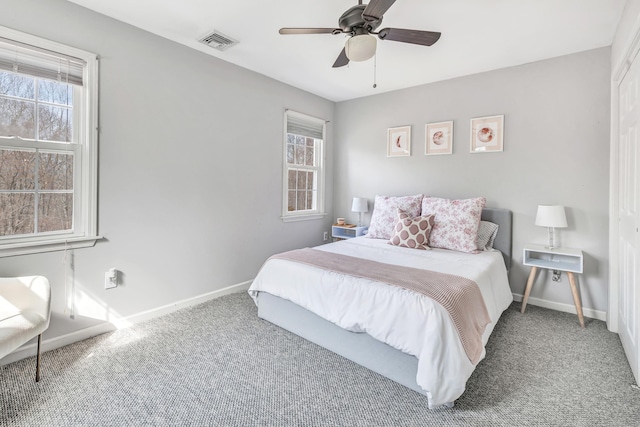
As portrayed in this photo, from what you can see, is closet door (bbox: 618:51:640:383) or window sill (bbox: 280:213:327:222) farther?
window sill (bbox: 280:213:327:222)

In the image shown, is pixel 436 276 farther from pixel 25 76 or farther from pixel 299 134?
pixel 25 76

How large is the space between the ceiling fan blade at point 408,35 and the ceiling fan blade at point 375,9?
0.61 ft

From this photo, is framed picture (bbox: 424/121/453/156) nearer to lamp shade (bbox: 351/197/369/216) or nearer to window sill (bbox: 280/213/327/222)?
lamp shade (bbox: 351/197/369/216)

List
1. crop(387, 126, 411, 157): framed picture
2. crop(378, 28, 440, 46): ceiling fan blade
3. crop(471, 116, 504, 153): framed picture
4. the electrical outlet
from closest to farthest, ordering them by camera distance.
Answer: crop(378, 28, 440, 46): ceiling fan blade < the electrical outlet < crop(471, 116, 504, 153): framed picture < crop(387, 126, 411, 157): framed picture

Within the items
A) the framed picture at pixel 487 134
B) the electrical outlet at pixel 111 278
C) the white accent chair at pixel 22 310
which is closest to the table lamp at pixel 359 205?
the framed picture at pixel 487 134

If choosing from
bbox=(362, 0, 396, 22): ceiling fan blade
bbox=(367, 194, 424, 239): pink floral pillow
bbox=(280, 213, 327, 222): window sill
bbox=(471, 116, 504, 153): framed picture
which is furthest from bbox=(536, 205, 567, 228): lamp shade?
bbox=(280, 213, 327, 222): window sill

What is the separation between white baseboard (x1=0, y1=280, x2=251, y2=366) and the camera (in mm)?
2066

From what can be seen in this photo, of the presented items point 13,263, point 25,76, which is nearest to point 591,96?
point 25,76

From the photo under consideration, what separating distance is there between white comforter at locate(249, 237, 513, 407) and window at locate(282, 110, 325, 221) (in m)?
1.33

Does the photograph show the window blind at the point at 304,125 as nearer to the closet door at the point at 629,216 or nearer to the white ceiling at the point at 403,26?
the white ceiling at the point at 403,26

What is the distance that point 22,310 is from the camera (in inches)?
71.2

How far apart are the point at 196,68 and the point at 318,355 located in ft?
9.11

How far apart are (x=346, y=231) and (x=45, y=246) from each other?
10.3ft

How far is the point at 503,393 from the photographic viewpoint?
1801 millimetres
